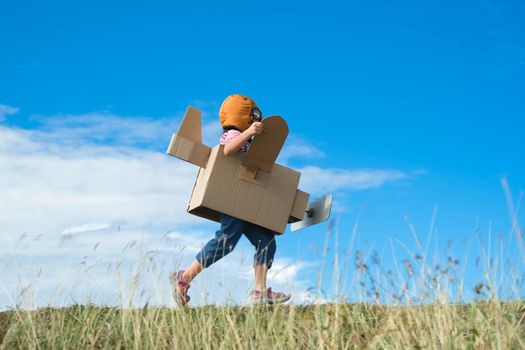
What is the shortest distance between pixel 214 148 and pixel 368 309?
1.64 m

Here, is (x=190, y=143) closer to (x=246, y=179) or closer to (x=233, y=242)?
(x=246, y=179)

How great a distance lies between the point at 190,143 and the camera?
4770 millimetres

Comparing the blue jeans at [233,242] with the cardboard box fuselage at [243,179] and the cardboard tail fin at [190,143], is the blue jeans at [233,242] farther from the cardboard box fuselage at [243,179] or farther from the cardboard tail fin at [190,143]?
the cardboard tail fin at [190,143]

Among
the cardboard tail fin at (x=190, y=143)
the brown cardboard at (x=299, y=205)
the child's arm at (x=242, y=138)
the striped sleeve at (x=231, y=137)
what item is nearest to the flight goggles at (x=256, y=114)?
the striped sleeve at (x=231, y=137)

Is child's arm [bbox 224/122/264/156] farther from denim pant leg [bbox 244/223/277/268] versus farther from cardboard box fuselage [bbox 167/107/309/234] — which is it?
denim pant leg [bbox 244/223/277/268]

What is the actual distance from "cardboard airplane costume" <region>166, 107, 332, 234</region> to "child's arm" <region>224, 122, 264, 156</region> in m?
0.06

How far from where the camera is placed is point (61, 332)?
399 centimetres

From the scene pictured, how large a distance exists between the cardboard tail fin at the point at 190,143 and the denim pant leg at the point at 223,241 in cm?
50

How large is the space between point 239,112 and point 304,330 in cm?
172

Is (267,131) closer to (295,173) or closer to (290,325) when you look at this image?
(295,173)

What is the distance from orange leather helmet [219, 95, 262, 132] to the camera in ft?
15.7

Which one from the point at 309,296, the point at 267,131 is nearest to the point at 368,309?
the point at 309,296

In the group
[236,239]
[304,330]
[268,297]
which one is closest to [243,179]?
[236,239]

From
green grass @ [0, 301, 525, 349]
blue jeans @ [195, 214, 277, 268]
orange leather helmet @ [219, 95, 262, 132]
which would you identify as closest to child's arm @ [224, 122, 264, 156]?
orange leather helmet @ [219, 95, 262, 132]
